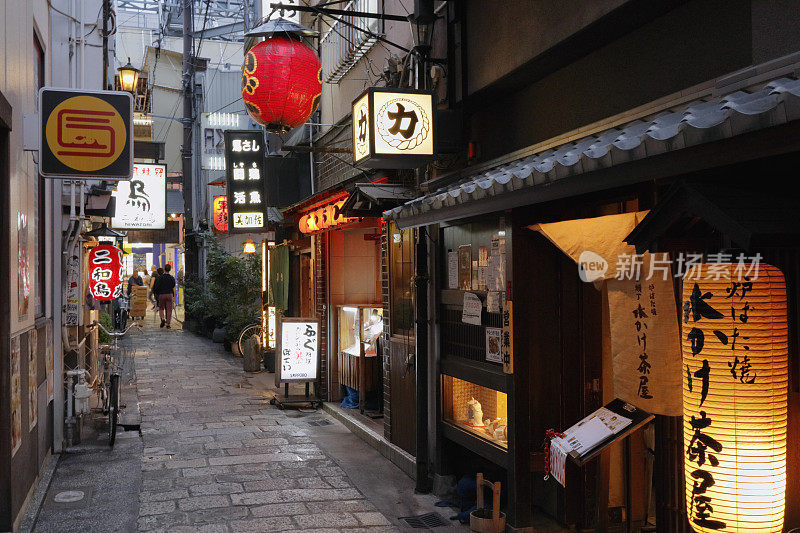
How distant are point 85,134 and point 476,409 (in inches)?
252

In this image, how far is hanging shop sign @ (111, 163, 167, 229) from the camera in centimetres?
2262

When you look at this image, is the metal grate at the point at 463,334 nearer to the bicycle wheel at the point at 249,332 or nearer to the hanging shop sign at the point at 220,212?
the bicycle wheel at the point at 249,332

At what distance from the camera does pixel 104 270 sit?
1780cm

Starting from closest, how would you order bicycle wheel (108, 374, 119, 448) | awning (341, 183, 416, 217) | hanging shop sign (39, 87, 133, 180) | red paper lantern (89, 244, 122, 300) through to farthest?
1. hanging shop sign (39, 87, 133, 180)
2. awning (341, 183, 416, 217)
3. bicycle wheel (108, 374, 119, 448)
4. red paper lantern (89, 244, 122, 300)

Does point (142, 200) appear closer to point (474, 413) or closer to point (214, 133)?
point (214, 133)

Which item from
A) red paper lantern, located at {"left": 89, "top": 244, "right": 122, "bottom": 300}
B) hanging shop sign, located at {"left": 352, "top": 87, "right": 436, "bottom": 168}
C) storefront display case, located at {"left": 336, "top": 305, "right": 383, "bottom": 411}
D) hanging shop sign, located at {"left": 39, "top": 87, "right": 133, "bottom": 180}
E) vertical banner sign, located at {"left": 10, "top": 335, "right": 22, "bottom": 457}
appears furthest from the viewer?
red paper lantern, located at {"left": 89, "top": 244, "right": 122, "bottom": 300}

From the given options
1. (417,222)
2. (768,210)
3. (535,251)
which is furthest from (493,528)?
(768,210)

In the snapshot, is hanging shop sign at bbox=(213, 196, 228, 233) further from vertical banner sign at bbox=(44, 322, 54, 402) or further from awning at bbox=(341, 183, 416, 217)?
awning at bbox=(341, 183, 416, 217)

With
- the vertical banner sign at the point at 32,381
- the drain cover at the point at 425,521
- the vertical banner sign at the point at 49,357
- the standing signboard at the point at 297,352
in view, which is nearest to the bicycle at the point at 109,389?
the vertical banner sign at the point at 49,357

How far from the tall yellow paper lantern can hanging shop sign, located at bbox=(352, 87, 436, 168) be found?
558 cm

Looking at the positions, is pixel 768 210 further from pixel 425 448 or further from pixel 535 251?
pixel 425 448

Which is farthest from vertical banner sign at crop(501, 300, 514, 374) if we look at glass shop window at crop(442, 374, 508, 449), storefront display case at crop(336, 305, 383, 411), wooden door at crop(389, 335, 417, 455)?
storefront display case at crop(336, 305, 383, 411)

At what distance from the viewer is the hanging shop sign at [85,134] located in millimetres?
8977

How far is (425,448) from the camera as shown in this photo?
34.4ft
